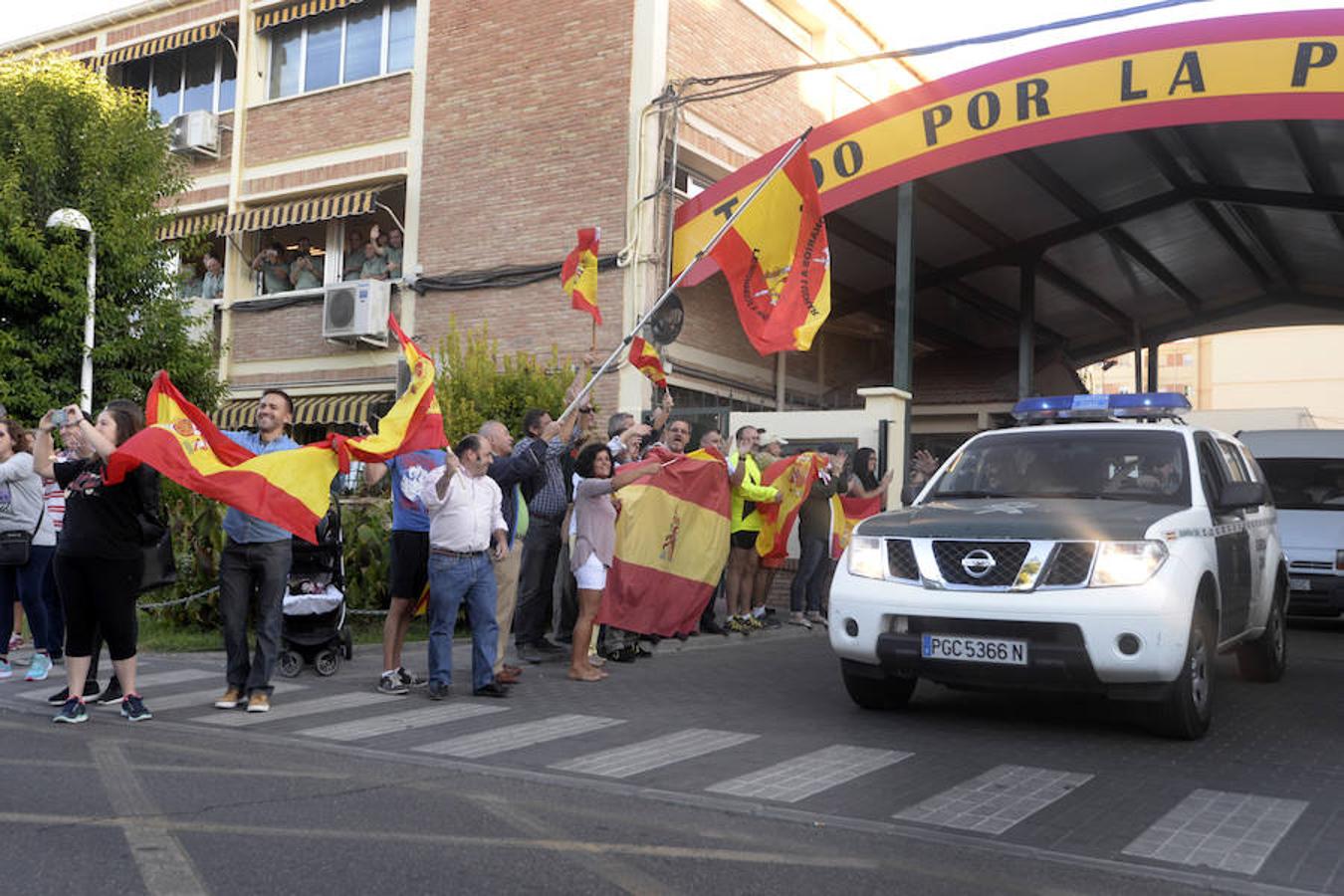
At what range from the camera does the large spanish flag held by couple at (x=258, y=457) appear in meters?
7.12

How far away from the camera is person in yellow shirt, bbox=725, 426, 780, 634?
38.3ft

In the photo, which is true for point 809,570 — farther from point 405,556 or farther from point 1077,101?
point 1077,101

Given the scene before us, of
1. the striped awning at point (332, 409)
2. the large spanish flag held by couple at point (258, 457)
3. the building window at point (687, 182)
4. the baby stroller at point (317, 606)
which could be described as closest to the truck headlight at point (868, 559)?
the large spanish flag held by couple at point (258, 457)

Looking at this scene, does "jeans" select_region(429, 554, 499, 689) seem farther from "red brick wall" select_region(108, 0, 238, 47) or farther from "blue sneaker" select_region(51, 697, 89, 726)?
"red brick wall" select_region(108, 0, 238, 47)

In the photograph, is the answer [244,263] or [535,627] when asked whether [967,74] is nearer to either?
[535,627]

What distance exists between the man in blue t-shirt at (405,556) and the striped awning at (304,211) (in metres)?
12.0

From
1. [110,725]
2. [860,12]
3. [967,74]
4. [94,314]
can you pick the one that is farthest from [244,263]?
[110,725]

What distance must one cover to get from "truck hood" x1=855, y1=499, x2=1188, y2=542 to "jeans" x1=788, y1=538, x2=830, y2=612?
5481 mm

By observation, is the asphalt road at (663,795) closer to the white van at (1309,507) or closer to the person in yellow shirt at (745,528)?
the person in yellow shirt at (745,528)

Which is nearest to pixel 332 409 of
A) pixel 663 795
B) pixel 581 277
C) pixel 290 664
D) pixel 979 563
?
→ pixel 581 277

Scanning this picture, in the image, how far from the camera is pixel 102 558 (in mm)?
7012

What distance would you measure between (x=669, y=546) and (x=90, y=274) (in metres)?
11.7

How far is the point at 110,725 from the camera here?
23.0 ft

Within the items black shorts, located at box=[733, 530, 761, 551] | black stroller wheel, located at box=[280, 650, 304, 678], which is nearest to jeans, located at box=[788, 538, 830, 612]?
black shorts, located at box=[733, 530, 761, 551]
